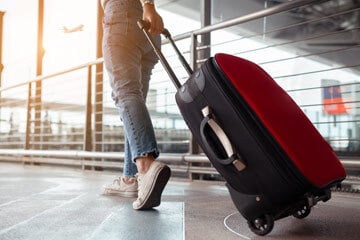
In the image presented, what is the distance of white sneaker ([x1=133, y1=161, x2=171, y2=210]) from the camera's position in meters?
1.25

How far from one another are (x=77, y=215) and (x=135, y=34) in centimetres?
67

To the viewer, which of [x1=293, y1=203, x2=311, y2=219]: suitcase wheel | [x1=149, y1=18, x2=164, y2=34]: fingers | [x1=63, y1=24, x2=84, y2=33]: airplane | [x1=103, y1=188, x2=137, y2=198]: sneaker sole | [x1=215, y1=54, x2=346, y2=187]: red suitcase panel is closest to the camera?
[x1=215, y1=54, x2=346, y2=187]: red suitcase panel

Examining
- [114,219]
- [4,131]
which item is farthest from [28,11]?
[114,219]

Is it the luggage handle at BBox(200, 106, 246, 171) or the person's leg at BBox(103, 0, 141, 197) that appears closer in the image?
the luggage handle at BBox(200, 106, 246, 171)

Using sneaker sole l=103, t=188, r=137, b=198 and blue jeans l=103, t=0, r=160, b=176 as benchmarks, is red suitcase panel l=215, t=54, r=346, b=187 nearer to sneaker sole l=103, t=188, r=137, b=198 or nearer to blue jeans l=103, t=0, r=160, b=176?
blue jeans l=103, t=0, r=160, b=176

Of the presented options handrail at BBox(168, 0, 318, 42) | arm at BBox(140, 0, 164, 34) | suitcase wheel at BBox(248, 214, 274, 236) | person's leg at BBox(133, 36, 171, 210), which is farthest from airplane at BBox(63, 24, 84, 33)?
suitcase wheel at BBox(248, 214, 274, 236)

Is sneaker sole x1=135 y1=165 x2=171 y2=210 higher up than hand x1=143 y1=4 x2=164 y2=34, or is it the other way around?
hand x1=143 y1=4 x2=164 y2=34

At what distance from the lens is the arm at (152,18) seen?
4.08 ft

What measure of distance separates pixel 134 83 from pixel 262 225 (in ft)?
2.24

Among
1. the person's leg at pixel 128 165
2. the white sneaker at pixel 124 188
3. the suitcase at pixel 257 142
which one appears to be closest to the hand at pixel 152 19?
the suitcase at pixel 257 142

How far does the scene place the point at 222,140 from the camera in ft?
2.93

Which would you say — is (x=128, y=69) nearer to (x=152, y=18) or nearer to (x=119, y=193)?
(x=152, y=18)

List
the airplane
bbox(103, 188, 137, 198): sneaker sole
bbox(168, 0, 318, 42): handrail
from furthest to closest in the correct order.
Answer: the airplane → bbox(168, 0, 318, 42): handrail → bbox(103, 188, 137, 198): sneaker sole

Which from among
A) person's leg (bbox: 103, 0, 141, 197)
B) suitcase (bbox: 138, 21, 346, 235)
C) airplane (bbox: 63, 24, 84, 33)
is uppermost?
airplane (bbox: 63, 24, 84, 33)
